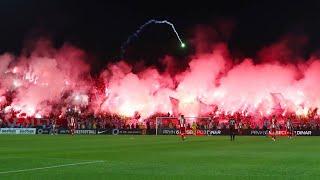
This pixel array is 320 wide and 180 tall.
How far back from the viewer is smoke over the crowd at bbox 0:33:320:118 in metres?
78.4

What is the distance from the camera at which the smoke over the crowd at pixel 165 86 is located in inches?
3086

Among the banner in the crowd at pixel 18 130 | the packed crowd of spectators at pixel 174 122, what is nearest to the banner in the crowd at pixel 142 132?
the banner in the crowd at pixel 18 130

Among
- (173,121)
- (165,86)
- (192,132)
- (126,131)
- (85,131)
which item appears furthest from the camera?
(165,86)

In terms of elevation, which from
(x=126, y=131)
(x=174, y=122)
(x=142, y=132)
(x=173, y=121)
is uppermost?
(x=173, y=121)

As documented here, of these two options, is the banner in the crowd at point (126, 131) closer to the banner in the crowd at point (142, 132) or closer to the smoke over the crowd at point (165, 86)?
the banner in the crowd at point (142, 132)

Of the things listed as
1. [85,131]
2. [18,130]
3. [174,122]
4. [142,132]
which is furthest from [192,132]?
[18,130]

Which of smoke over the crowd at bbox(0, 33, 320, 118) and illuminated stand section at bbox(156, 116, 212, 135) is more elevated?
smoke over the crowd at bbox(0, 33, 320, 118)

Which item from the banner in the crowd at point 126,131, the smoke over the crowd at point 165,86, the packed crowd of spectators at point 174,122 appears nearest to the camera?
the packed crowd of spectators at point 174,122

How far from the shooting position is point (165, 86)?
3477 inches

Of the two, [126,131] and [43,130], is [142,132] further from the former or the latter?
[43,130]

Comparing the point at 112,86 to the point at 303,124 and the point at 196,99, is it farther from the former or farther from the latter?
Answer: the point at 303,124

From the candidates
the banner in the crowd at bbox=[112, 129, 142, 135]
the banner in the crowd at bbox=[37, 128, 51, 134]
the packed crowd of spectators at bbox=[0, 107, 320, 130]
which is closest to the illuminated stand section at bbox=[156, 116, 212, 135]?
the packed crowd of spectators at bbox=[0, 107, 320, 130]

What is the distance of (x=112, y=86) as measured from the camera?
9075 cm

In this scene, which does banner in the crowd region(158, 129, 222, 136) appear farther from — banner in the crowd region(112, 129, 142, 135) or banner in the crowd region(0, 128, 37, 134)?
banner in the crowd region(0, 128, 37, 134)
